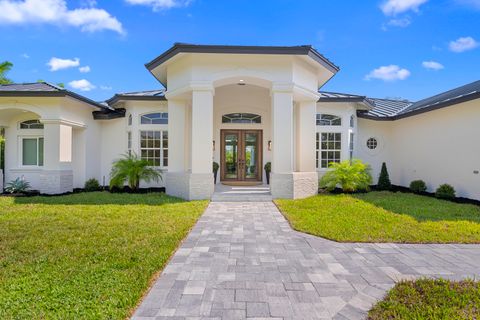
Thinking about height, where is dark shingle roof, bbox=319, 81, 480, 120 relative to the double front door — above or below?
above

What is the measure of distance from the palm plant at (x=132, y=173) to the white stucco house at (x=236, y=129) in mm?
838

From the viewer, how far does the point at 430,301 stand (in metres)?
2.86

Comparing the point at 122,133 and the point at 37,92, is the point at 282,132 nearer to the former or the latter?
the point at 122,133

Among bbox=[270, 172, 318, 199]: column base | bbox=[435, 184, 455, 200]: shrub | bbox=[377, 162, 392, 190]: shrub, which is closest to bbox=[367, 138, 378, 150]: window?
bbox=[377, 162, 392, 190]: shrub

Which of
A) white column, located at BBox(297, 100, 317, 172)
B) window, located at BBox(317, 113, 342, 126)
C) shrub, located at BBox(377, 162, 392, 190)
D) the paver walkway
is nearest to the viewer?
the paver walkway

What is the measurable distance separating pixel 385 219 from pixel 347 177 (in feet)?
13.7

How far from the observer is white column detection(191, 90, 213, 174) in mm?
9227

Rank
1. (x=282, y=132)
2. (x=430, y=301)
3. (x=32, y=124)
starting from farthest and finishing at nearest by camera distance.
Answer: (x=32, y=124), (x=282, y=132), (x=430, y=301)

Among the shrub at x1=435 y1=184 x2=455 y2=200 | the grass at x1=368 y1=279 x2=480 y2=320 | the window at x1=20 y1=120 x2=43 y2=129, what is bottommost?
the grass at x1=368 y1=279 x2=480 y2=320

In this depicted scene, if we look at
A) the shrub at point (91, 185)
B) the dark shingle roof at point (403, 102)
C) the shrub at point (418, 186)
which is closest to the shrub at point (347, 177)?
the shrub at point (418, 186)

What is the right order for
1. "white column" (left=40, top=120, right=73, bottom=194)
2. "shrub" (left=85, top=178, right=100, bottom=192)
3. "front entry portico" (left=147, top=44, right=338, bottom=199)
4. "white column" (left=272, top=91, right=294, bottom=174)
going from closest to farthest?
"front entry portico" (left=147, top=44, right=338, bottom=199), "white column" (left=272, top=91, right=294, bottom=174), "white column" (left=40, top=120, right=73, bottom=194), "shrub" (left=85, top=178, right=100, bottom=192)

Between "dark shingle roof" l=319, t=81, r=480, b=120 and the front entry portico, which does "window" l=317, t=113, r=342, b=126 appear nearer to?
"dark shingle roof" l=319, t=81, r=480, b=120

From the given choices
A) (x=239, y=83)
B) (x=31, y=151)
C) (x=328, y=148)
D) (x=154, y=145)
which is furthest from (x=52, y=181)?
(x=328, y=148)

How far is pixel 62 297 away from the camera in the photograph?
115 inches
